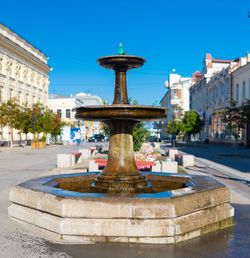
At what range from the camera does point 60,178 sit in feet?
31.1

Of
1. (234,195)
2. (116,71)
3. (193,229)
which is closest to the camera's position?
(193,229)

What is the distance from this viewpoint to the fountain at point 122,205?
603 cm

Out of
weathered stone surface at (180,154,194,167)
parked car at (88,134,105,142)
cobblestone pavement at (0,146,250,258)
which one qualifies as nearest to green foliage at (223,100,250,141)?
→ weathered stone surface at (180,154,194,167)

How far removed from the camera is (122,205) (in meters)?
5.99

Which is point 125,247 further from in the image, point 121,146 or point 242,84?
point 242,84

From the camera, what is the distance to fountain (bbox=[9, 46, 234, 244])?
603 centimetres

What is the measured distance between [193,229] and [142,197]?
980mm

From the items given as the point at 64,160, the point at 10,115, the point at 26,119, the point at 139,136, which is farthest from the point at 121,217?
the point at 26,119

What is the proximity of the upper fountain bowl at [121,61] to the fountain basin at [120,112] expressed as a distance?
109cm

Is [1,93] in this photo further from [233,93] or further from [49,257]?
[49,257]

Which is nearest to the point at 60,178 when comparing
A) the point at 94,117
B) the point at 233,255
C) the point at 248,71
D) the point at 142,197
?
the point at 94,117

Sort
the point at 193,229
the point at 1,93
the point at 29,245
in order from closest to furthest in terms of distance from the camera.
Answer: the point at 29,245 < the point at 193,229 < the point at 1,93

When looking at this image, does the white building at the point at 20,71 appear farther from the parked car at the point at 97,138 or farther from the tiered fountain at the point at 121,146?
the tiered fountain at the point at 121,146

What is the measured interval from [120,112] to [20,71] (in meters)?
52.3
